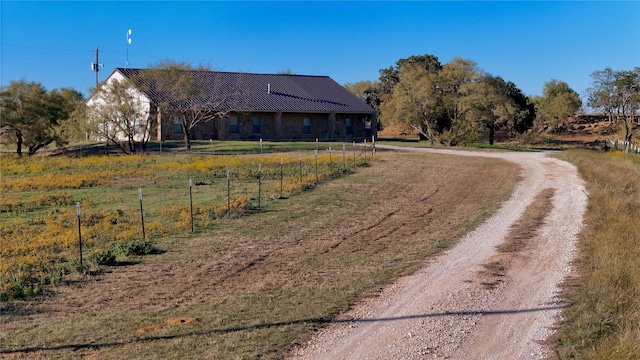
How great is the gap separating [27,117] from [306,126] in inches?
915

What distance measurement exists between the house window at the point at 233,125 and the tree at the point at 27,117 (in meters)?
13.7

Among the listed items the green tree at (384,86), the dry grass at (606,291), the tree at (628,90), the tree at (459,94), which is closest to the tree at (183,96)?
the tree at (459,94)

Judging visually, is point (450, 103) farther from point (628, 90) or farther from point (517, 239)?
point (517, 239)

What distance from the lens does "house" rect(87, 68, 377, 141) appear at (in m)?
49.6

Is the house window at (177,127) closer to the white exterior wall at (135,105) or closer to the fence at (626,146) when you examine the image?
the white exterior wall at (135,105)

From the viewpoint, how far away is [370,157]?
35.7 m

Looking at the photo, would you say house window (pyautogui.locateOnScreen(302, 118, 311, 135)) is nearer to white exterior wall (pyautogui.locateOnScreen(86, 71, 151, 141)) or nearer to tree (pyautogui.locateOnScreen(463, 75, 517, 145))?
white exterior wall (pyautogui.locateOnScreen(86, 71, 151, 141))

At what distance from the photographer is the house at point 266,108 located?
49562 mm

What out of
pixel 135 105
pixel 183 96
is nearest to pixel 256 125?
pixel 183 96

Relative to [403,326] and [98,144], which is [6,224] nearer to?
[403,326]

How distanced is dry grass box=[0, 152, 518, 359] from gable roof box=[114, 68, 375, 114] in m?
31.2

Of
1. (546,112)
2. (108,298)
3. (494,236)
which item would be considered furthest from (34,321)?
(546,112)

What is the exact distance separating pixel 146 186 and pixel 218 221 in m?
8.89

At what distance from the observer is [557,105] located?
3014 inches
